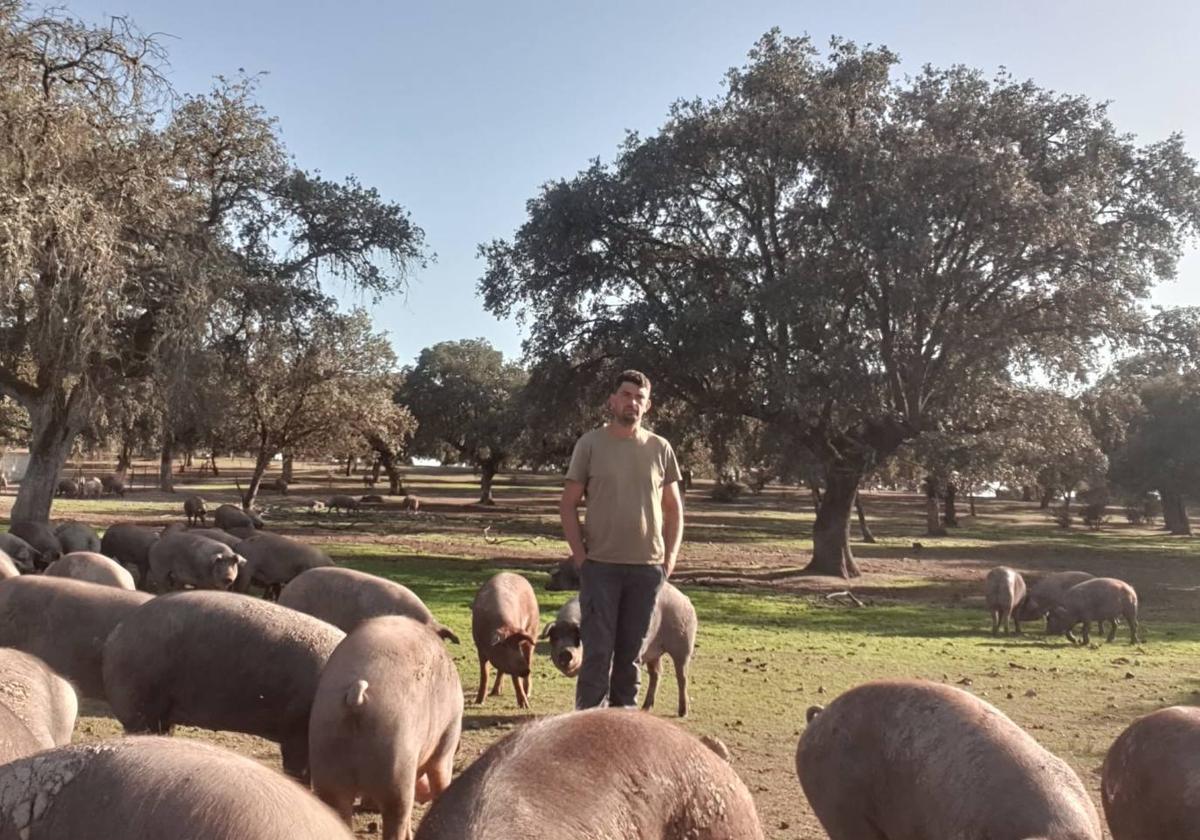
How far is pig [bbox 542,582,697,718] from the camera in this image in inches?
348

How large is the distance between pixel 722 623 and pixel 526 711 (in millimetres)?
6906

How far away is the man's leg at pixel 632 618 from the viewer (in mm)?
6156


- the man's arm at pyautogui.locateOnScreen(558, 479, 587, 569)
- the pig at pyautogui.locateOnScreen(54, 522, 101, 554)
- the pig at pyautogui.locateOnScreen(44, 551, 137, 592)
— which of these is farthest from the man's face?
the pig at pyautogui.locateOnScreen(54, 522, 101, 554)

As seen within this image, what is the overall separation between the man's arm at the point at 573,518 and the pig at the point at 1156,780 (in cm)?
313

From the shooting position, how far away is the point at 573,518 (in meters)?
6.07

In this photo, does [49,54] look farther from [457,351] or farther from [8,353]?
[457,351]

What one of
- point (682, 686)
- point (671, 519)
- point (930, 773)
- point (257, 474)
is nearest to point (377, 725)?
point (671, 519)

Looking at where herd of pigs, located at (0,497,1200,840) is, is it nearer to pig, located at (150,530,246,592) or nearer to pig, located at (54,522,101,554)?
pig, located at (150,530,246,592)

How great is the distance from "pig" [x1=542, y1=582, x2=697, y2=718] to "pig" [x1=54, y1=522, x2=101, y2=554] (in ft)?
36.1

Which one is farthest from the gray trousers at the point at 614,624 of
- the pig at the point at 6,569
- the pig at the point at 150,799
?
the pig at the point at 6,569

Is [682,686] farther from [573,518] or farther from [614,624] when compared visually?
[573,518]

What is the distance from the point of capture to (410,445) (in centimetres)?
5609

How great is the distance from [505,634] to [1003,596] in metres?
10.3

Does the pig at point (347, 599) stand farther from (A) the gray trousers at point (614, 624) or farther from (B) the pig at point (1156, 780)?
(B) the pig at point (1156, 780)
